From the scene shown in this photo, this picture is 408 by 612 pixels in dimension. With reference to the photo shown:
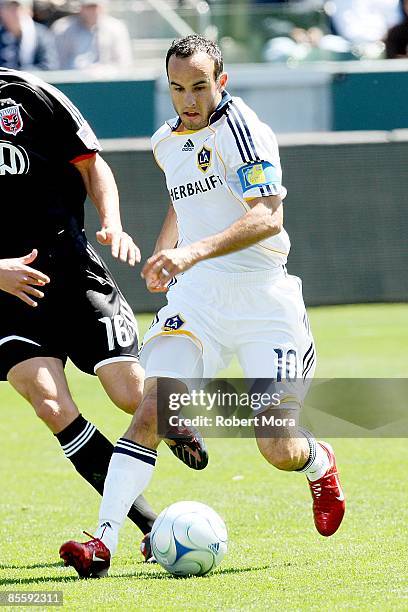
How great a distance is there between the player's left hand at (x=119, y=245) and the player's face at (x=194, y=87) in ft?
1.99

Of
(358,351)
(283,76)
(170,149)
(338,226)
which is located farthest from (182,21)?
(170,149)

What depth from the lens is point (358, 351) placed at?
12312mm

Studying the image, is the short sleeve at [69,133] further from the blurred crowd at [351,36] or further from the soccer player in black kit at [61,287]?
the blurred crowd at [351,36]

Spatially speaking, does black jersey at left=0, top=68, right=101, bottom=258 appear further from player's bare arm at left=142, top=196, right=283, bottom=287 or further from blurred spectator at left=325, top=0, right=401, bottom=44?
blurred spectator at left=325, top=0, right=401, bottom=44

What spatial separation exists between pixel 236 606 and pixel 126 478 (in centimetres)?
91

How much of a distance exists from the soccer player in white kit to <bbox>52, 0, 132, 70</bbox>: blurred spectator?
11.7 m

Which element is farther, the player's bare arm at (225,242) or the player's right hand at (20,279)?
the player's right hand at (20,279)

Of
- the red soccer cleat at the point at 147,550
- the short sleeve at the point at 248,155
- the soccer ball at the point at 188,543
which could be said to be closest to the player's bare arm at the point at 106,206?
the short sleeve at the point at 248,155

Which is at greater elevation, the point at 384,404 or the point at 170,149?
the point at 170,149

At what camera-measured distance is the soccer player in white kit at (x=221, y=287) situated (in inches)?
208

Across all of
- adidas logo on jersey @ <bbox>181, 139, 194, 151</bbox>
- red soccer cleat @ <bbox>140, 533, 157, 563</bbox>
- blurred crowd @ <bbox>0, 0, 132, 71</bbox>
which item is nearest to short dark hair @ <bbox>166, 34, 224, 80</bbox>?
adidas logo on jersey @ <bbox>181, 139, 194, 151</bbox>

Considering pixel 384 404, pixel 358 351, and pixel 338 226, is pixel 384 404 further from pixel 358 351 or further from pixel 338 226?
pixel 338 226

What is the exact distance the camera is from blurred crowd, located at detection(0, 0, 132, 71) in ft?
53.2

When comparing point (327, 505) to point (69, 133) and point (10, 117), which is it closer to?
point (69, 133)
